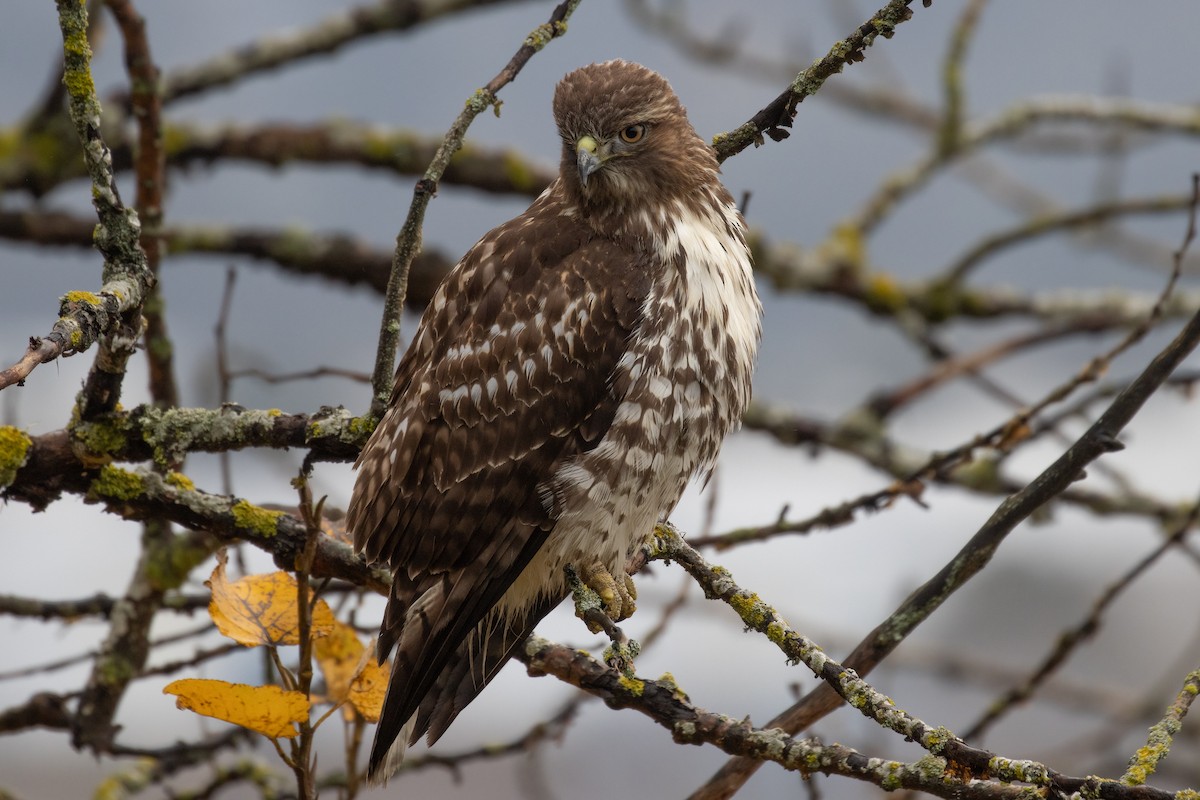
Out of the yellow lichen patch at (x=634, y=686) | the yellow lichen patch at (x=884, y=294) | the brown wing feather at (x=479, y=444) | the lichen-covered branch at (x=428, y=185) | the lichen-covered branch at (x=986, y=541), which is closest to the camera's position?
the lichen-covered branch at (x=986, y=541)

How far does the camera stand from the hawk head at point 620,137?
3480 mm

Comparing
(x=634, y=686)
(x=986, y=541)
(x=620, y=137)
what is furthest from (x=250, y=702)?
(x=620, y=137)

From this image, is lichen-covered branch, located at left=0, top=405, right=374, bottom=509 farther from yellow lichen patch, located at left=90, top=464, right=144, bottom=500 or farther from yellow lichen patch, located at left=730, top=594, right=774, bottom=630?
yellow lichen patch, located at left=730, top=594, right=774, bottom=630

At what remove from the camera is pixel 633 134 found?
11.6 ft

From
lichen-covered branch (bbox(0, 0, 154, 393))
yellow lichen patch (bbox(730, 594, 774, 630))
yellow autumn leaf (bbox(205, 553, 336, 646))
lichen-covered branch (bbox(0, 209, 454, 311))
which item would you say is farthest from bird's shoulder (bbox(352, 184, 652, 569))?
lichen-covered branch (bbox(0, 209, 454, 311))

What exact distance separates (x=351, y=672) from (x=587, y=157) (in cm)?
143

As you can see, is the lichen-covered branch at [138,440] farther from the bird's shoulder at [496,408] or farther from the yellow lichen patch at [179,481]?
the bird's shoulder at [496,408]

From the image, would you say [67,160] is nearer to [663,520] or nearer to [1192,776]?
[663,520]

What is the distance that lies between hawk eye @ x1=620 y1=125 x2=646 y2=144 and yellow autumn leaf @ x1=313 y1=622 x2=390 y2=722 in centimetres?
149

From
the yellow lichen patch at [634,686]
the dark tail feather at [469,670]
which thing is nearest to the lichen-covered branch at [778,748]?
the yellow lichen patch at [634,686]

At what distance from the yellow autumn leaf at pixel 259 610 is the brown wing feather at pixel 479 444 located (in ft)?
1.79

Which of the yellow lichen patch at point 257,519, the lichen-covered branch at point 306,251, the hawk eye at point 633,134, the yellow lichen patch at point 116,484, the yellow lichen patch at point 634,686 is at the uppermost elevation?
the lichen-covered branch at point 306,251

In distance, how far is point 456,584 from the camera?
3.12m

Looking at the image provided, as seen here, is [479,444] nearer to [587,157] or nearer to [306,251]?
[587,157]
